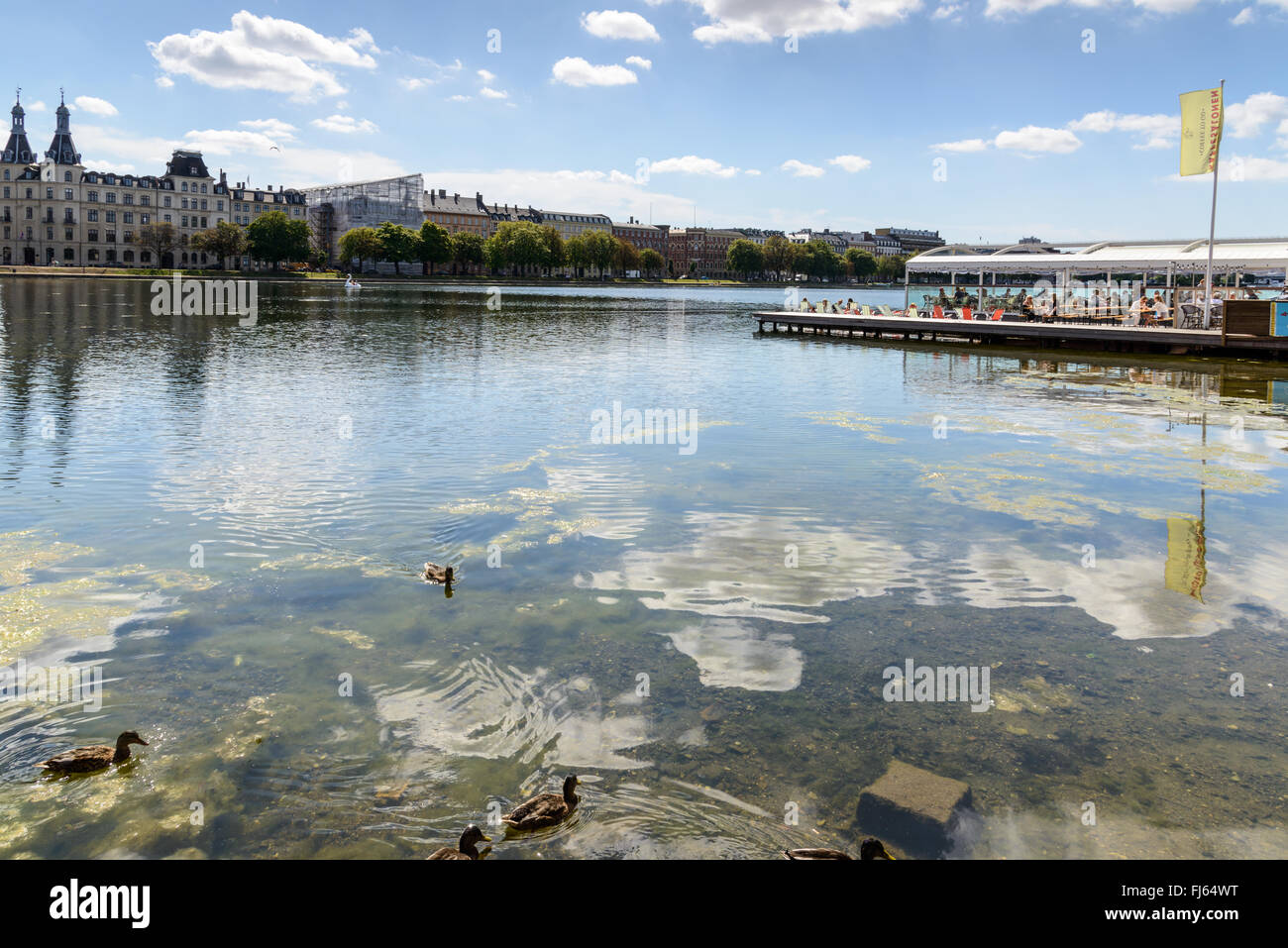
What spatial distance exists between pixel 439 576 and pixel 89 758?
4.65m

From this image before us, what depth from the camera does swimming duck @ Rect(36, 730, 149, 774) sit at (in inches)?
292

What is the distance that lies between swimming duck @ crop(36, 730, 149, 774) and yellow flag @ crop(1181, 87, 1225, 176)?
135ft

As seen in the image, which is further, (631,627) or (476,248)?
(476,248)

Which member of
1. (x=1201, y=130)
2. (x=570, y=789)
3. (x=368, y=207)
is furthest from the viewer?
(x=368, y=207)

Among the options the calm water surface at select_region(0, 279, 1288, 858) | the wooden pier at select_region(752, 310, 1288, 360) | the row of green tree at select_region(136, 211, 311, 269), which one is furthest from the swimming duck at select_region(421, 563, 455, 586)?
the row of green tree at select_region(136, 211, 311, 269)

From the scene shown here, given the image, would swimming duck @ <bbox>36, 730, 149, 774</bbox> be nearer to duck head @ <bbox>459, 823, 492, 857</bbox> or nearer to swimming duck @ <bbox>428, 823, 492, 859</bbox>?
swimming duck @ <bbox>428, 823, 492, 859</bbox>

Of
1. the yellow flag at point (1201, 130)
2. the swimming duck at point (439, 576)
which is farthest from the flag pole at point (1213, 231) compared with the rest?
the swimming duck at point (439, 576)

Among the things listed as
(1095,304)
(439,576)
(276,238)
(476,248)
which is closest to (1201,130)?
(1095,304)

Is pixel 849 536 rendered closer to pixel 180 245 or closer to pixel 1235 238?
pixel 1235 238

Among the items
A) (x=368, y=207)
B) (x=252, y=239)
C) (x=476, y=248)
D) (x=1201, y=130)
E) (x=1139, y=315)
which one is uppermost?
(x=368, y=207)

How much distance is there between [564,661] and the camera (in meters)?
9.51

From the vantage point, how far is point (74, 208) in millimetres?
147250

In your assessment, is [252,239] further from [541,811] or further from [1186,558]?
[541,811]
